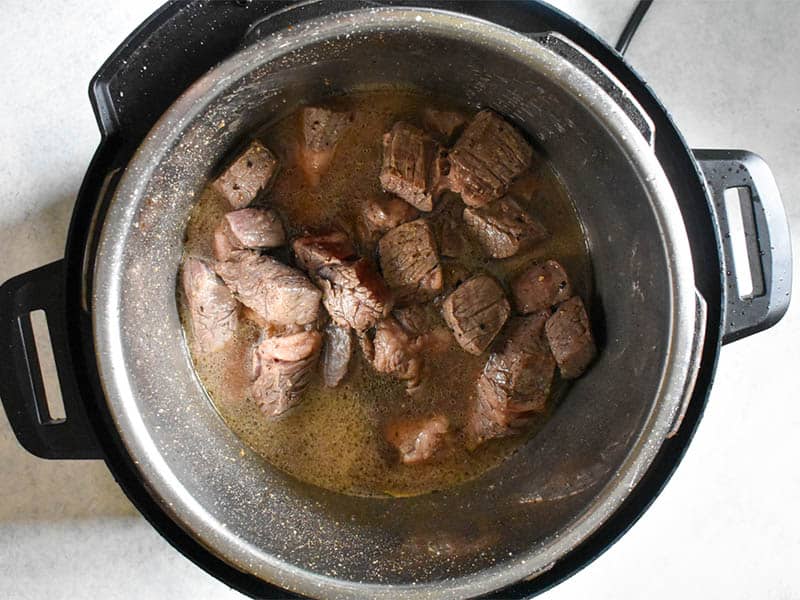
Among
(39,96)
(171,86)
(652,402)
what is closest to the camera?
(652,402)

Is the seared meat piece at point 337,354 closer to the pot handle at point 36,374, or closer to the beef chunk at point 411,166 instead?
the beef chunk at point 411,166

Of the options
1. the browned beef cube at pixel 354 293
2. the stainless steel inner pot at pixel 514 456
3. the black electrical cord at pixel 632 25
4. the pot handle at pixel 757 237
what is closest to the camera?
the stainless steel inner pot at pixel 514 456

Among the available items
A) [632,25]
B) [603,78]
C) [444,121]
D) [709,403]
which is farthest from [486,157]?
[709,403]

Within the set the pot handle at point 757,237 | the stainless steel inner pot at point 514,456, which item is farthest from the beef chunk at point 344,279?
the pot handle at point 757,237

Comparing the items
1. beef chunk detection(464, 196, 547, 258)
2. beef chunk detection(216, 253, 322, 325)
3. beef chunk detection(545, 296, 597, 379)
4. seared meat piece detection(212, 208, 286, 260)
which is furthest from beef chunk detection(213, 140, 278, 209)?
beef chunk detection(545, 296, 597, 379)

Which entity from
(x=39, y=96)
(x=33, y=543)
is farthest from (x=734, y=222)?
(x=33, y=543)

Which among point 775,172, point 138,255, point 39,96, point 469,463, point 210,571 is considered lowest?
point 210,571

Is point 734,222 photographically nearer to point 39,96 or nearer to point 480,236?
point 480,236
